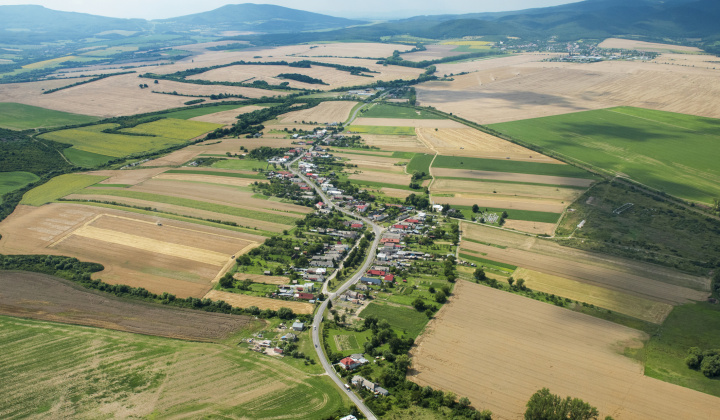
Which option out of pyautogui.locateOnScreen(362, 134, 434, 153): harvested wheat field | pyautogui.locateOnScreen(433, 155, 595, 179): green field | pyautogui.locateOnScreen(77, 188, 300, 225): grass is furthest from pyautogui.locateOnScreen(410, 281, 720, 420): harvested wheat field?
pyautogui.locateOnScreen(362, 134, 434, 153): harvested wheat field

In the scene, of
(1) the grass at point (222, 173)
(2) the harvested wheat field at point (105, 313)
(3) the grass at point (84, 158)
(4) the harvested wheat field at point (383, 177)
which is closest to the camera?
(2) the harvested wheat field at point (105, 313)

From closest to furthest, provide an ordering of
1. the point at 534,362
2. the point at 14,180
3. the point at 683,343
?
the point at 534,362 → the point at 683,343 → the point at 14,180

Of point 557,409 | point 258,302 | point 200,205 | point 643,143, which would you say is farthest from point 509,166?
point 557,409

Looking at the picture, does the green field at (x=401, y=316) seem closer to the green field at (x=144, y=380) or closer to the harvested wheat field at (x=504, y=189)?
the green field at (x=144, y=380)

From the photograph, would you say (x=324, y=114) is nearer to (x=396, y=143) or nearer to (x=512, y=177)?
(x=396, y=143)

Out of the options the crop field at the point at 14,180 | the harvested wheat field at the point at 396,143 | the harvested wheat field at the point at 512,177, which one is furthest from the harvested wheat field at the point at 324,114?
the crop field at the point at 14,180

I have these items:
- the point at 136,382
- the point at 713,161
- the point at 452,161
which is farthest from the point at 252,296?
the point at 713,161

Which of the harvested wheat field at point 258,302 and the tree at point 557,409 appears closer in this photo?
the tree at point 557,409

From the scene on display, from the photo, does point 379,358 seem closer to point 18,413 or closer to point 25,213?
point 18,413
